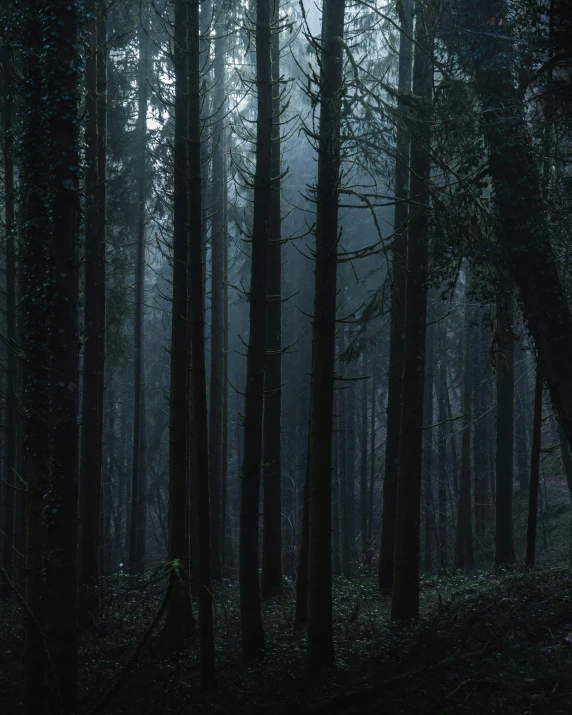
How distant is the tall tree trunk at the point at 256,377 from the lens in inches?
347


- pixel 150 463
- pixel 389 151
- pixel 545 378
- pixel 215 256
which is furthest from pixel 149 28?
pixel 150 463

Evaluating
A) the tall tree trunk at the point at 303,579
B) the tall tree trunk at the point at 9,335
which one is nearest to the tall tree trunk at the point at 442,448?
the tall tree trunk at the point at 9,335

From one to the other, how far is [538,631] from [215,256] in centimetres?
1344

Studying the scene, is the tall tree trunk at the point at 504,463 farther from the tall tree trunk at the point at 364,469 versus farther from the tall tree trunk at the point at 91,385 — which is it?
the tall tree trunk at the point at 364,469

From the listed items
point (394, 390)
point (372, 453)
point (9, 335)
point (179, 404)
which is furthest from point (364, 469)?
point (179, 404)

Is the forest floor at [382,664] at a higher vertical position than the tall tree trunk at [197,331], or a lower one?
lower

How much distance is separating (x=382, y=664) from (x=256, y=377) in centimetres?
407

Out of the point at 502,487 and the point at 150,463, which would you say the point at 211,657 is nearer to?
the point at 502,487

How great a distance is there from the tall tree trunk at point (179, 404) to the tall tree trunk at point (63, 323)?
2.58m

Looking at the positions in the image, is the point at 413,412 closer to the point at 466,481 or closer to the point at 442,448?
the point at 466,481

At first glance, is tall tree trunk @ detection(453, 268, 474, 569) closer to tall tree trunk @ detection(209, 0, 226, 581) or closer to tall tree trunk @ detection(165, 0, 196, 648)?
tall tree trunk @ detection(209, 0, 226, 581)

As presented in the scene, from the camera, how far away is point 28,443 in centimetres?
840

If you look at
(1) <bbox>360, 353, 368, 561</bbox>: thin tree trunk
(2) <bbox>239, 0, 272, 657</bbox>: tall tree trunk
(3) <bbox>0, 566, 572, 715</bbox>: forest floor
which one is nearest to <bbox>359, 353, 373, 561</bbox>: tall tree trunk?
(1) <bbox>360, 353, 368, 561</bbox>: thin tree trunk

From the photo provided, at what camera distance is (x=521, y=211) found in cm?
807
